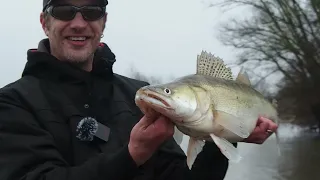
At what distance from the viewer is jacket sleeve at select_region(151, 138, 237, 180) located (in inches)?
158

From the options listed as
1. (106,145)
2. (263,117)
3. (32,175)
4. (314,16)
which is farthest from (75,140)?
(314,16)

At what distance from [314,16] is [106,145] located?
33.4 metres

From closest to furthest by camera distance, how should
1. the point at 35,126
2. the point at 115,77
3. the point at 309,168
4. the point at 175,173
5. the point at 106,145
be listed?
1. the point at 35,126
2. the point at 106,145
3. the point at 175,173
4. the point at 115,77
5. the point at 309,168

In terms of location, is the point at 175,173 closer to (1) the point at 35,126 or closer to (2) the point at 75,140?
(2) the point at 75,140

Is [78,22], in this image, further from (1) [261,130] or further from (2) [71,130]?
(1) [261,130]

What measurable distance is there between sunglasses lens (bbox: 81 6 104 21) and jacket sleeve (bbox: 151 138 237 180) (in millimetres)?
1255

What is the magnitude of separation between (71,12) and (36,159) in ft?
4.44

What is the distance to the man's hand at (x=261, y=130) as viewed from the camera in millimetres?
3980

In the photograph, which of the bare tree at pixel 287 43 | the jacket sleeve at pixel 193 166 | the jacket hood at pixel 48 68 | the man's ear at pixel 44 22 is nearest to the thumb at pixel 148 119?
the jacket sleeve at pixel 193 166

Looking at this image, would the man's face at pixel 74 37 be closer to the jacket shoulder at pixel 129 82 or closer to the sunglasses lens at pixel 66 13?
the sunglasses lens at pixel 66 13

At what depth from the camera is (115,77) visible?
471cm

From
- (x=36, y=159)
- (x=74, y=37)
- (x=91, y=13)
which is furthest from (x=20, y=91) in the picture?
(x=91, y=13)

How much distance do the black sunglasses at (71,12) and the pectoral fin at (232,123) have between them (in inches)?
61.1

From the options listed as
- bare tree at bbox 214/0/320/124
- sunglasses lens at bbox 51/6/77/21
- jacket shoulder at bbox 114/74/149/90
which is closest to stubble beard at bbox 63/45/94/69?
sunglasses lens at bbox 51/6/77/21
